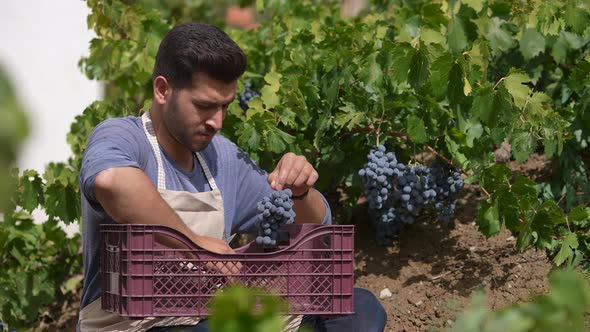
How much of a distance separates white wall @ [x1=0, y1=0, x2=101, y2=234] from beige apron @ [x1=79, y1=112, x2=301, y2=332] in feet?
8.89

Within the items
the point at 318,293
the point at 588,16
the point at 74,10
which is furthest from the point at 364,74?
the point at 74,10

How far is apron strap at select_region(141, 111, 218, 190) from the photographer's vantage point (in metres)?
2.82

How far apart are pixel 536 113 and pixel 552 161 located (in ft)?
2.81

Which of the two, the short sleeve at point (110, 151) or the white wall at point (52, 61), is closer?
the short sleeve at point (110, 151)

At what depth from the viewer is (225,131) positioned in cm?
404

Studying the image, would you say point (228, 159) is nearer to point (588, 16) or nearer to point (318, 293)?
point (318, 293)

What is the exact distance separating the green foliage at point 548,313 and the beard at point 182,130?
178 centimetres

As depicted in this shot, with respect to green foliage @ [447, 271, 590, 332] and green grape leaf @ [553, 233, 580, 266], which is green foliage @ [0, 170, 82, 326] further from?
green foliage @ [447, 271, 590, 332]

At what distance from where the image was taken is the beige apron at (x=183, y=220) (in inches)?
103

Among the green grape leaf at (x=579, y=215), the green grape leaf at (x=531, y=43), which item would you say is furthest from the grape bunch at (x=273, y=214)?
the green grape leaf at (x=531, y=43)

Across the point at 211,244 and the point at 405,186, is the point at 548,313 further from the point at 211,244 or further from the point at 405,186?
the point at 405,186

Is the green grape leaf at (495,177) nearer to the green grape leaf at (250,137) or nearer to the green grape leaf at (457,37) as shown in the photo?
the green grape leaf at (457,37)

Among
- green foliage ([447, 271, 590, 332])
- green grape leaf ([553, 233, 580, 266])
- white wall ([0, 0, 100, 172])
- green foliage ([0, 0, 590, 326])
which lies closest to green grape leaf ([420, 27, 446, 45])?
green foliage ([0, 0, 590, 326])

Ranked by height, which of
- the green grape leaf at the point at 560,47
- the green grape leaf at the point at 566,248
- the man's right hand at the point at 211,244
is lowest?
the green grape leaf at the point at 566,248
